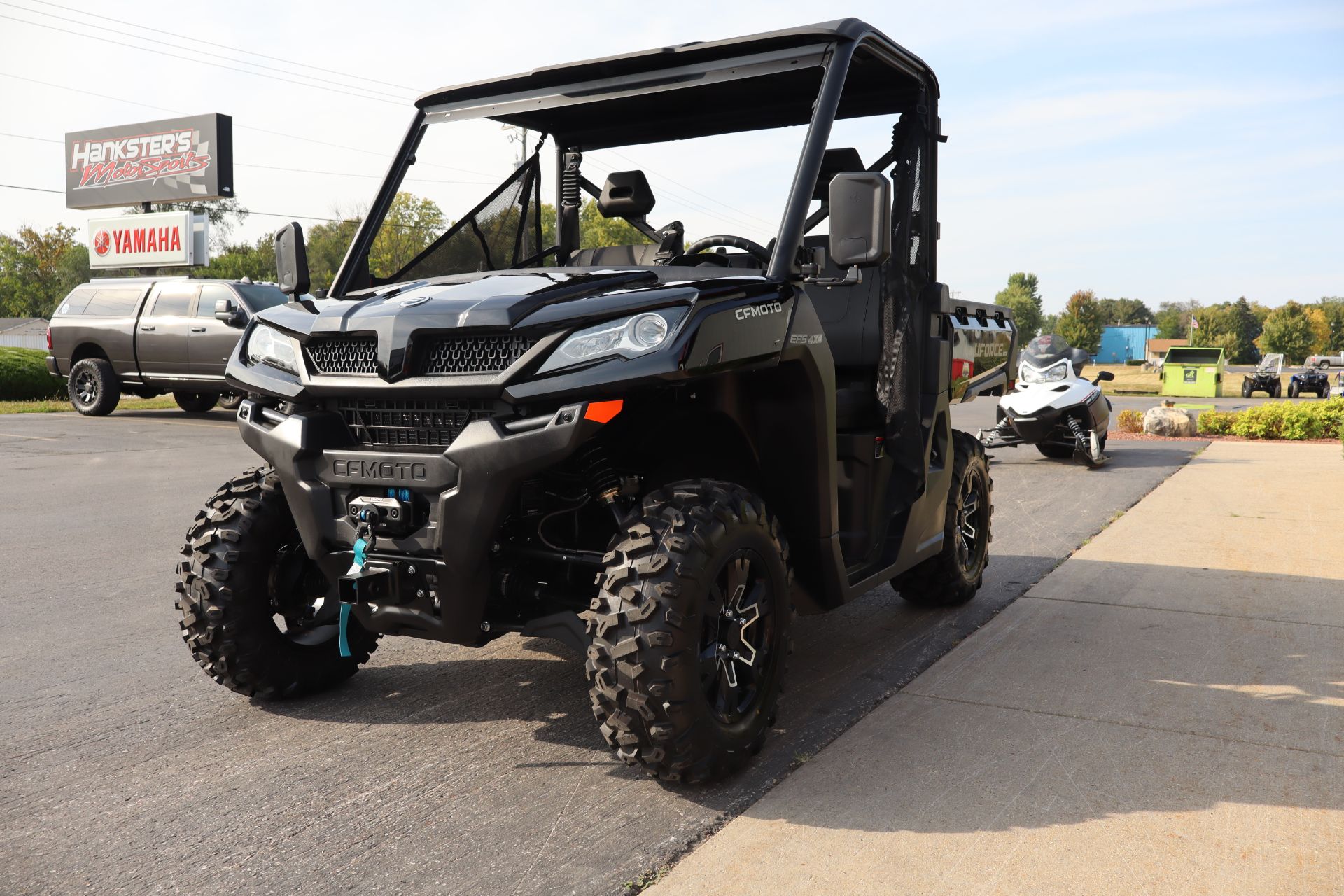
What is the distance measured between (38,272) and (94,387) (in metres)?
70.7

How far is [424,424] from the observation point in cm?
327

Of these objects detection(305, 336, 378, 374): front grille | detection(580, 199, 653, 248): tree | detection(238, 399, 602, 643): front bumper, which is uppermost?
detection(580, 199, 653, 248): tree

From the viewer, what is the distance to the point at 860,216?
351 centimetres

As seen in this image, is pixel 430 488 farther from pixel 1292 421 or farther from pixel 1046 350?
pixel 1292 421

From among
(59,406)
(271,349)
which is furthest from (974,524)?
(59,406)

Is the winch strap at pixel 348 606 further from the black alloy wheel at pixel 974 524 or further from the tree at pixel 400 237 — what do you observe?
the black alloy wheel at pixel 974 524

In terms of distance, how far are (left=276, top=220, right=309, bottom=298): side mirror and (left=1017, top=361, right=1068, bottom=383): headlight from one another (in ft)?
33.0

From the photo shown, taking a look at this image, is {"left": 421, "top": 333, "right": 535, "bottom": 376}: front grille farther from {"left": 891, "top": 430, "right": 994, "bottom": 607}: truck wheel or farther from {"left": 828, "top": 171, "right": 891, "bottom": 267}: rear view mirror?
{"left": 891, "top": 430, "right": 994, "bottom": 607}: truck wheel

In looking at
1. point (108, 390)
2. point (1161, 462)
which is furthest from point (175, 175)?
point (1161, 462)

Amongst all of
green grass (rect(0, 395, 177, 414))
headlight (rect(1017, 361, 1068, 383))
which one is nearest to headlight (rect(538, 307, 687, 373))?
headlight (rect(1017, 361, 1068, 383))

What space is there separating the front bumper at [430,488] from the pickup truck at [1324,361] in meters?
46.4

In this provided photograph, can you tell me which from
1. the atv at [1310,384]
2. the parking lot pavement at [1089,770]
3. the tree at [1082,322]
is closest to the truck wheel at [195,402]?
the parking lot pavement at [1089,770]

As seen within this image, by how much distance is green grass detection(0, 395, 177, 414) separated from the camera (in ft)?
60.0

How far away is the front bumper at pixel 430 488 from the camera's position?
3.01m
